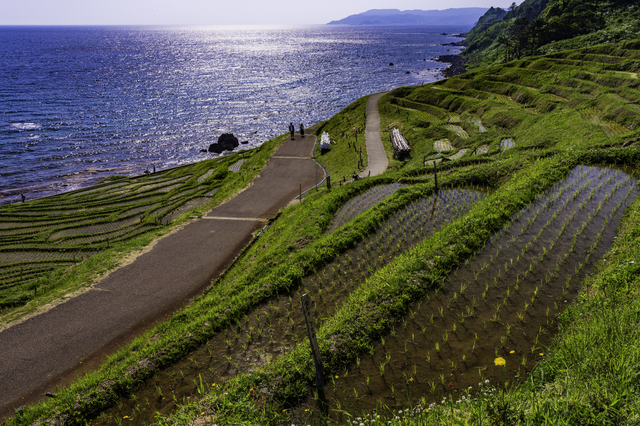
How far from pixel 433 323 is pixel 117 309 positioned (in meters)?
14.3

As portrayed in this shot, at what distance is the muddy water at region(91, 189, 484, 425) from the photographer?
9.97 m

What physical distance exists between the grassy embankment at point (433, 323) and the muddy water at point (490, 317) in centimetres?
6

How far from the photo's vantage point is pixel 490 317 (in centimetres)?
1105

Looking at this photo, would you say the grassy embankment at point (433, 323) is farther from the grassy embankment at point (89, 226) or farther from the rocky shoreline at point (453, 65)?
the rocky shoreline at point (453, 65)

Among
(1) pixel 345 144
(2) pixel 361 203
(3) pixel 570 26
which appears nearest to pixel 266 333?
(2) pixel 361 203

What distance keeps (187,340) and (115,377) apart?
2.27m

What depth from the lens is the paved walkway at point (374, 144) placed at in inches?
1350

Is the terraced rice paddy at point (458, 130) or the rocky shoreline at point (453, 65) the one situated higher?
the rocky shoreline at point (453, 65)

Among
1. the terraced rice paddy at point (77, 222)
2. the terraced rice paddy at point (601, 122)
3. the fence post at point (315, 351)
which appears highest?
the terraced rice paddy at point (601, 122)

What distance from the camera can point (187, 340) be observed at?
473 inches

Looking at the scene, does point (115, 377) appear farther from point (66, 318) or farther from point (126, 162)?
point (126, 162)

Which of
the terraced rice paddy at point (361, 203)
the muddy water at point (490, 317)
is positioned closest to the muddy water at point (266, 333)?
the muddy water at point (490, 317)

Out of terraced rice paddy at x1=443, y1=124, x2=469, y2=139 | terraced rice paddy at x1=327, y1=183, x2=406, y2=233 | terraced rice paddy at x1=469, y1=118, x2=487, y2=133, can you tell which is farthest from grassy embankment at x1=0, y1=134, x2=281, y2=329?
terraced rice paddy at x1=469, y1=118, x2=487, y2=133

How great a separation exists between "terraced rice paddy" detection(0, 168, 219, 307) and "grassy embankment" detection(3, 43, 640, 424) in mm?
13406
